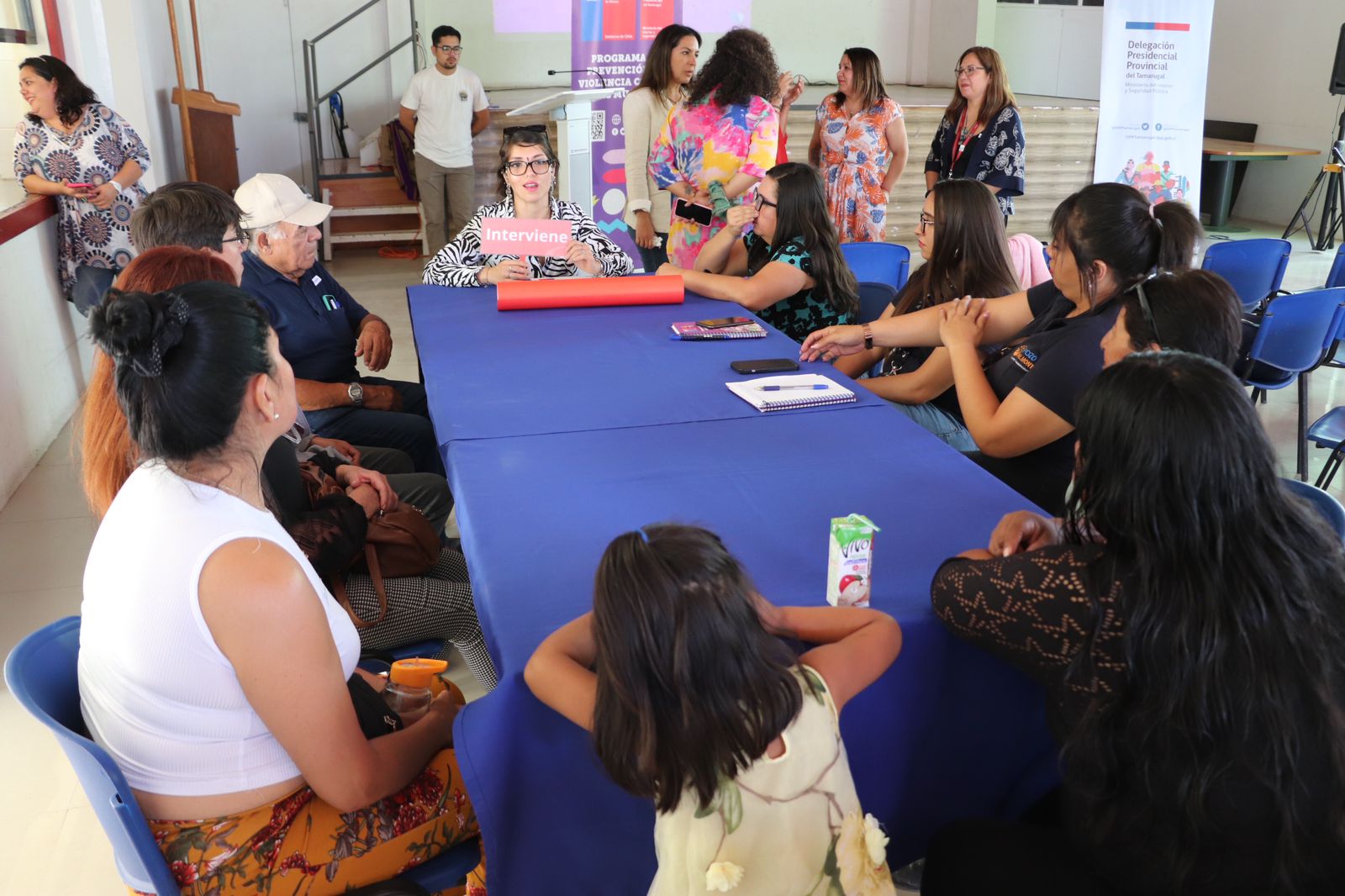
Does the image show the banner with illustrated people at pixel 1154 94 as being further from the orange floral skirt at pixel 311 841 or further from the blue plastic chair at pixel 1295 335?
the orange floral skirt at pixel 311 841

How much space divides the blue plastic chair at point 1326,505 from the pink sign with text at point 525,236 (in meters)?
2.17

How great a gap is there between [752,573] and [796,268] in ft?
5.74

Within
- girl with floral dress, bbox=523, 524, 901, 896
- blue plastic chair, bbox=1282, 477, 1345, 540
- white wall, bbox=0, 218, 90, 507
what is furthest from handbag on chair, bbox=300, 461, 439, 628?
white wall, bbox=0, 218, 90, 507

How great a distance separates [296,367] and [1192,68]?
6.48 metres

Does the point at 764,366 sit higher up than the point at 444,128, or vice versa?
the point at 444,128

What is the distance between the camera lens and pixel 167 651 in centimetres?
121

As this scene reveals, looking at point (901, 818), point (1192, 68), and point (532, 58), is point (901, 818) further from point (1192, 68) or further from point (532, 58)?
point (532, 58)

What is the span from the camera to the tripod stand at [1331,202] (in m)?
A: 7.91

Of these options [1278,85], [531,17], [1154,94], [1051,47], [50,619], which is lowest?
[50,619]

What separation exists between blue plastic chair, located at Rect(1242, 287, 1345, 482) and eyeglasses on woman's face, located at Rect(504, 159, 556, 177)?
8.15ft

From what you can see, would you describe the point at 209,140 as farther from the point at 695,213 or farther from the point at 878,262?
the point at 878,262

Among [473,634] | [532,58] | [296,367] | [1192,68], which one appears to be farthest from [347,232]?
[473,634]

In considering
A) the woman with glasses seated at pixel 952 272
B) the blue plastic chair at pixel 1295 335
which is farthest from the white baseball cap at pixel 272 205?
the blue plastic chair at pixel 1295 335

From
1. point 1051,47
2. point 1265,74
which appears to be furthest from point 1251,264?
point 1051,47
